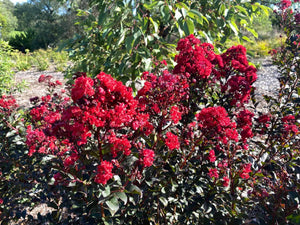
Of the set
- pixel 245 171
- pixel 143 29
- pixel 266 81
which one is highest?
pixel 266 81

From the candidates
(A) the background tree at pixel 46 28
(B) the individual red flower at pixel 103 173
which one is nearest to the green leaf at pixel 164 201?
(B) the individual red flower at pixel 103 173

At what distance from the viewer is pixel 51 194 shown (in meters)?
1.73

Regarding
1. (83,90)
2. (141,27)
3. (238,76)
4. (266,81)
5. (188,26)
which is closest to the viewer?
(83,90)

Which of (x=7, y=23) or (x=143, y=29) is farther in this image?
(x=7, y=23)

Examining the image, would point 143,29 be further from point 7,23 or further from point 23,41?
point 23,41

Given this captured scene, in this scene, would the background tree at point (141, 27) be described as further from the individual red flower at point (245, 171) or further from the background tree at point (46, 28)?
the background tree at point (46, 28)

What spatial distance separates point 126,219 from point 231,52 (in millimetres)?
1724

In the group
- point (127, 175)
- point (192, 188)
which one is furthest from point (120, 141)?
point (192, 188)

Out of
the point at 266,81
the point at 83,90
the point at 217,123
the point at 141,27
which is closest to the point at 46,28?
the point at 266,81

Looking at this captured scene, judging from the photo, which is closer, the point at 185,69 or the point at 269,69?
the point at 185,69

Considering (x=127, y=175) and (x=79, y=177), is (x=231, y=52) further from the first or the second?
(x=79, y=177)

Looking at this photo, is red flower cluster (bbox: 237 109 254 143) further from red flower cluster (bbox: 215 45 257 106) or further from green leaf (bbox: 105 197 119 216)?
green leaf (bbox: 105 197 119 216)

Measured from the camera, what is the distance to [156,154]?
1402 mm

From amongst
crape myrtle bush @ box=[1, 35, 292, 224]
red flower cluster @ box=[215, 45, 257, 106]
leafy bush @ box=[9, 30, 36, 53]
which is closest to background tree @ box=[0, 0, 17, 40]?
leafy bush @ box=[9, 30, 36, 53]
